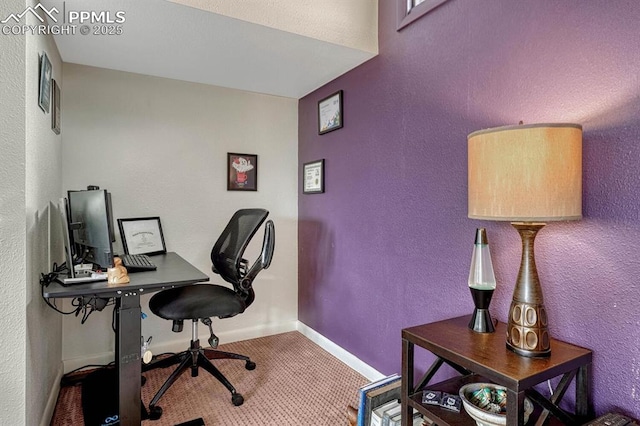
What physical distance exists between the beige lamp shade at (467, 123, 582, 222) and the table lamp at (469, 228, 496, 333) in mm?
288

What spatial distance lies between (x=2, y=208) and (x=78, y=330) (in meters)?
1.37

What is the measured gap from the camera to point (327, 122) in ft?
8.61

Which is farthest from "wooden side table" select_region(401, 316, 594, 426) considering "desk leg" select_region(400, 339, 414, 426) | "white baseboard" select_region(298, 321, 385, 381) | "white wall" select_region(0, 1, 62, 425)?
"white wall" select_region(0, 1, 62, 425)

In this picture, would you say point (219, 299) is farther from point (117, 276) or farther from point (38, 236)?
point (38, 236)

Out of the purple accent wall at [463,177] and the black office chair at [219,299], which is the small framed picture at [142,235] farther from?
the purple accent wall at [463,177]

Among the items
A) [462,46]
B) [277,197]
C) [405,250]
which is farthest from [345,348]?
[462,46]

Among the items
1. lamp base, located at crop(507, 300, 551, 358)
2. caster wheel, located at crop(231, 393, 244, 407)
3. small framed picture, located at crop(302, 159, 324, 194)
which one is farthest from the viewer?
small framed picture, located at crop(302, 159, 324, 194)

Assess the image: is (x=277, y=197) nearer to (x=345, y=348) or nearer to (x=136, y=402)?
(x=345, y=348)

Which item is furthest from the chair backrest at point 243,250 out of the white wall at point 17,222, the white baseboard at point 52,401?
the white baseboard at point 52,401

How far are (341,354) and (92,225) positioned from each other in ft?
5.79

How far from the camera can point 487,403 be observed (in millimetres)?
1240

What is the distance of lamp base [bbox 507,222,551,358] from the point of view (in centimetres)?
110

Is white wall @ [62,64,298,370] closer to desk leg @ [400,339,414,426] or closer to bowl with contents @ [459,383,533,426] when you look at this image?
desk leg @ [400,339,414,426]

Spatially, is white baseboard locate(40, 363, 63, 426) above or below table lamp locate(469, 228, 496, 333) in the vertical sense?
below
